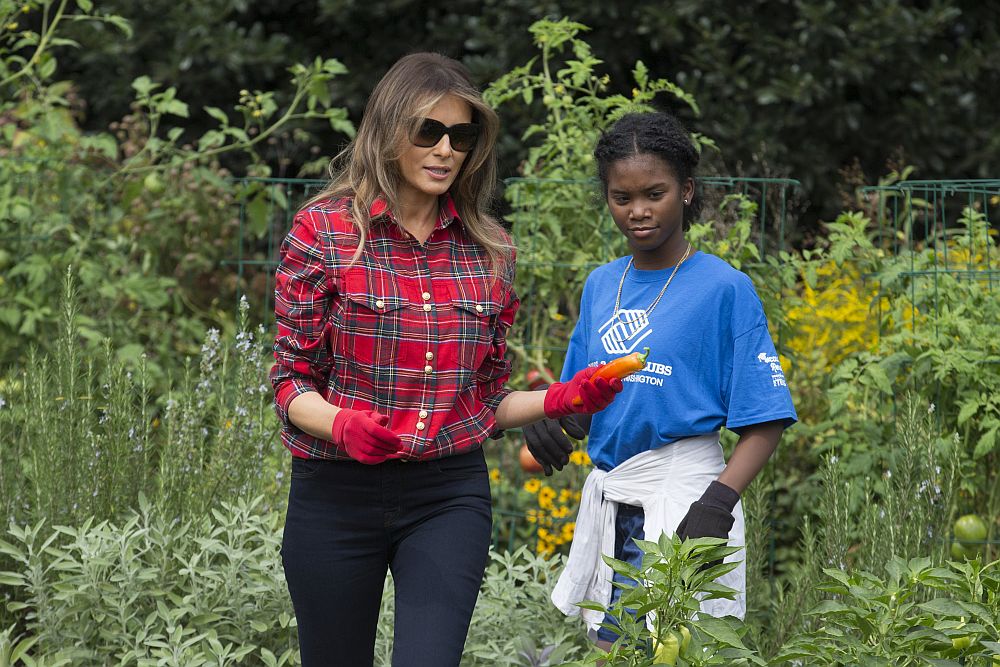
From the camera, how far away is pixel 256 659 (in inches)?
128

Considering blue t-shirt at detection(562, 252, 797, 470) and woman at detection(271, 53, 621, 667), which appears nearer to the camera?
woman at detection(271, 53, 621, 667)

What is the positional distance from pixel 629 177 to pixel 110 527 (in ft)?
5.61

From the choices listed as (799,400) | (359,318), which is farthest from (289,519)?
(799,400)

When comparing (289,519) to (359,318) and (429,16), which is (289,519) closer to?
(359,318)

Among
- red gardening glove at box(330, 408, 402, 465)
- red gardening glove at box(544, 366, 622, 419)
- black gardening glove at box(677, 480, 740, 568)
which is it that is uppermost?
red gardening glove at box(544, 366, 622, 419)

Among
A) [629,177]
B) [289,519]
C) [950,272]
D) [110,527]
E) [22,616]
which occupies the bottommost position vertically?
[22,616]

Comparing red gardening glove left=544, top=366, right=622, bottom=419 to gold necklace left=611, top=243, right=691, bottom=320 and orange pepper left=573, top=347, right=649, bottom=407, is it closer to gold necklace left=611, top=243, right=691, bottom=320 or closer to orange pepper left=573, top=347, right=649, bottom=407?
orange pepper left=573, top=347, right=649, bottom=407

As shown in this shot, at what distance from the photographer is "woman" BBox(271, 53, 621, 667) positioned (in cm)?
232

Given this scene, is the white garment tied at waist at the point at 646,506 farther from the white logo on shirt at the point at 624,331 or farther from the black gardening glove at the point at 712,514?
the white logo on shirt at the point at 624,331

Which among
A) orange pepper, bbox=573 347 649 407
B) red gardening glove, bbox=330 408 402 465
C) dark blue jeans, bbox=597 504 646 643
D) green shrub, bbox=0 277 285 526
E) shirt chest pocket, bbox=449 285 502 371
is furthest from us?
green shrub, bbox=0 277 285 526

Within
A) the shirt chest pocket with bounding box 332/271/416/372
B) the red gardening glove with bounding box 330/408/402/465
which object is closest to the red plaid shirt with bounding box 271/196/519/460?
the shirt chest pocket with bounding box 332/271/416/372

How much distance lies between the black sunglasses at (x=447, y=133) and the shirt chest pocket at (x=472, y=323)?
11.3 inches

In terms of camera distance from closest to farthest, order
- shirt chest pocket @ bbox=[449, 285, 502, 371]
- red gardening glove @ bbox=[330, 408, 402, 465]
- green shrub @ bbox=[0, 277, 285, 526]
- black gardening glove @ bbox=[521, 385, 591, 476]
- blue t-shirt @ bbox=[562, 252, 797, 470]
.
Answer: red gardening glove @ bbox=[330, 408, 402, 465] → shirt chest pocket @ bbox=[449, 285, 502, 371] → blue t-shirt @ bbox=[562, 252, 797, 470] → black gardening glove @ bbox=[521, 385, 591, 476] → green shrub @ bbox=[0, 277, 285, 526]

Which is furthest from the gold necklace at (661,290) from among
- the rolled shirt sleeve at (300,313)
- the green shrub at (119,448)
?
the green shrub at (119,448)
